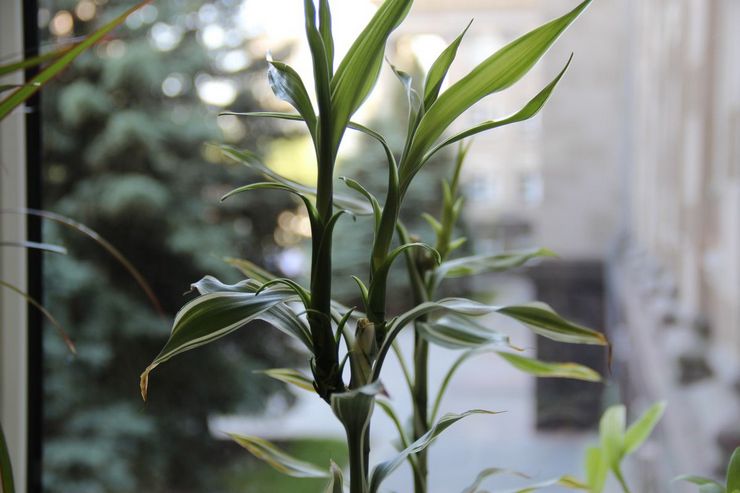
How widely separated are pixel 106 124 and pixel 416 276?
1.96 meters

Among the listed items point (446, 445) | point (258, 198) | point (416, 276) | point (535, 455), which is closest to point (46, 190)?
point (258, 198)

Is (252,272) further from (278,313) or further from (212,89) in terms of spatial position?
(212,89)

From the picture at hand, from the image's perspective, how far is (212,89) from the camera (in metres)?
2.33

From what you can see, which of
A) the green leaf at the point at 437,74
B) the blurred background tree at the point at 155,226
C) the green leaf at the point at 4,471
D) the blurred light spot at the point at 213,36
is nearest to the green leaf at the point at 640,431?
the green leaf at the point at 437,74

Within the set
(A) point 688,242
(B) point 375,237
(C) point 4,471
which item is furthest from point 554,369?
(A) point 688,242

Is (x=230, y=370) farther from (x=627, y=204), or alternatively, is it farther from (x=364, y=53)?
(x=364, y=53)

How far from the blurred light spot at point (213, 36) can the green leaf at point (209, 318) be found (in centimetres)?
209

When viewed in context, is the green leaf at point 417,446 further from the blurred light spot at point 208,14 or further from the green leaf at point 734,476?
the blurred light spot at point 208,14

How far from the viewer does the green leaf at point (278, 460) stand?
498mm

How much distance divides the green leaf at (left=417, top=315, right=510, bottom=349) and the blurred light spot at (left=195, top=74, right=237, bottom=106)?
193 centimetres

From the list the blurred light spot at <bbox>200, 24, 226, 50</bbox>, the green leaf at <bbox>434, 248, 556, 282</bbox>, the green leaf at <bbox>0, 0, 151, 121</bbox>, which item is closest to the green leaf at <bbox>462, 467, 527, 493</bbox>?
the green leaf at <bbox>434, 248, 556, 282</bbox>

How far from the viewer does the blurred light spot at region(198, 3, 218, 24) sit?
2.29 metres

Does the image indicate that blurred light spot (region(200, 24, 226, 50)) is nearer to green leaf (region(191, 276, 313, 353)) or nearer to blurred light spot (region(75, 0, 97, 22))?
blurred light spot (region(75, 0, 97, 22))

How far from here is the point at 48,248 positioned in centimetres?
55
